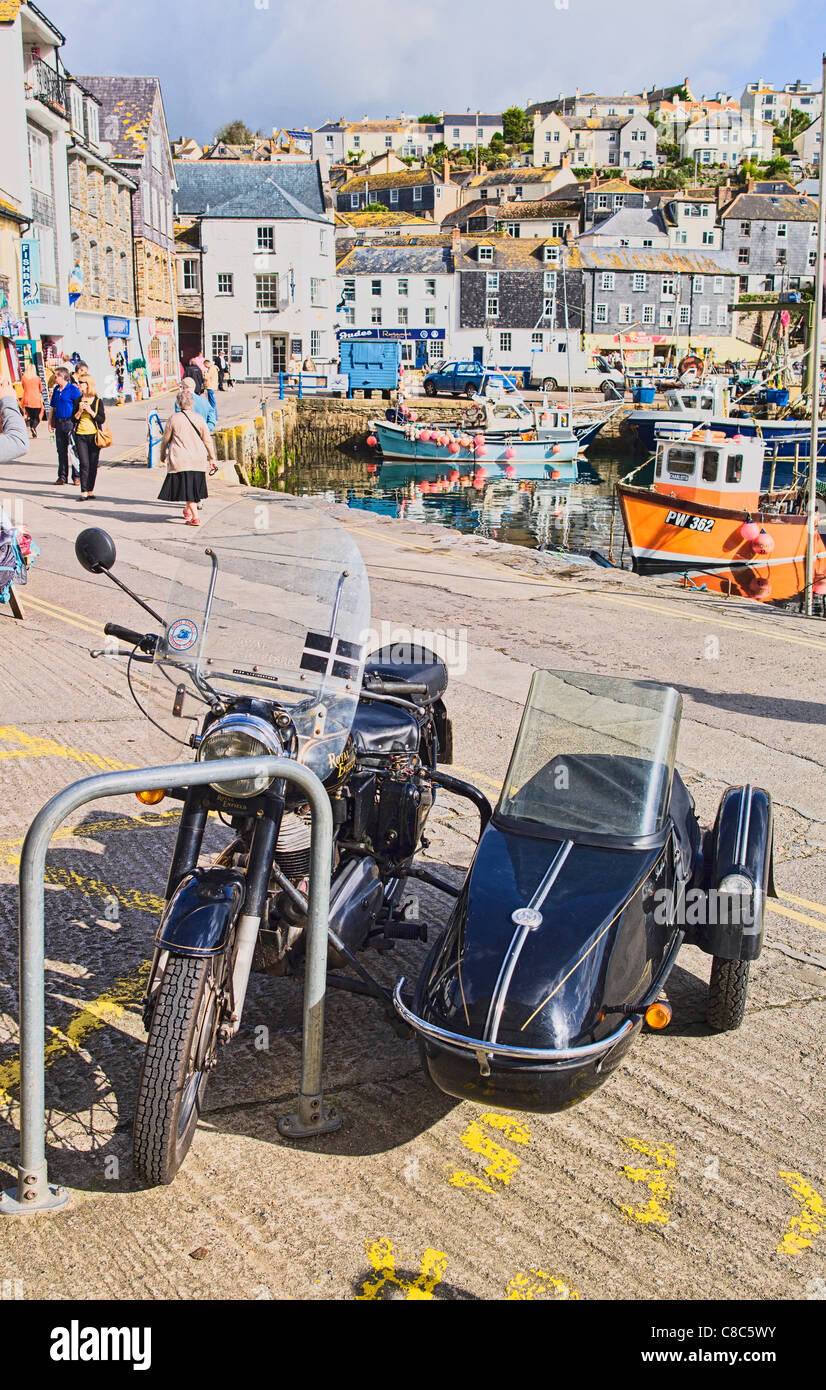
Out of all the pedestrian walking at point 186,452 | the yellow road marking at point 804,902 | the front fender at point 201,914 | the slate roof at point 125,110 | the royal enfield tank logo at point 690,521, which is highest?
the slate roof at point 125,110

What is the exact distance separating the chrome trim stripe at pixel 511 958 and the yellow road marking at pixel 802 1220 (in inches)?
39.6

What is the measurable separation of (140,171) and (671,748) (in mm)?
49624

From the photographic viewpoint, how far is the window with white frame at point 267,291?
63.2 meters

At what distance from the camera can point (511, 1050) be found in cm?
334

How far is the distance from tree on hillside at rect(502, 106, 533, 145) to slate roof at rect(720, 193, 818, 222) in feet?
243

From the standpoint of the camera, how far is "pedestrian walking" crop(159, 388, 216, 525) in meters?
14.2

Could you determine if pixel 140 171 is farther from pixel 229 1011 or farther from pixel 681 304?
pixel 229 1011

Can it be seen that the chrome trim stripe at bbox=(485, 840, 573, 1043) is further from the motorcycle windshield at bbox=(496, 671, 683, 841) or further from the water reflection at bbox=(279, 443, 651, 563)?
the water reflection at bbox=(279, 443, 651, 563)

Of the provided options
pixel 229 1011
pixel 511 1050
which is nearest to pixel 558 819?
pixel 511 1050

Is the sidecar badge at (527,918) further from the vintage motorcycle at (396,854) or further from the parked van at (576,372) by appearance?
the parked van at (576,372)

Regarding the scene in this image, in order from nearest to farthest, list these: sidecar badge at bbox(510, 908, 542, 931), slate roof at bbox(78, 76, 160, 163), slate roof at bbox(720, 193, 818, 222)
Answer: sidecar badge at bbox(510, 908, 542, 931) < slate roof at bbox(78, 76, 160, 163) < slate roof at bbox(720, 193, 818, 222)

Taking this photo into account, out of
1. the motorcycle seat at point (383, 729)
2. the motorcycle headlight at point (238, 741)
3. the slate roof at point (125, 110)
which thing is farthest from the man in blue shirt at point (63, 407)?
the slate roof at point (125, 110)

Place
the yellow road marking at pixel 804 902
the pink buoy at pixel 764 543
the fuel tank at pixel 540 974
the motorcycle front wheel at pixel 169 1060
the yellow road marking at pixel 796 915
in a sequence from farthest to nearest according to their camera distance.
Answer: the pink buoy at pixel 764 543 < the yellow road marking at pixel 804 902 < the yellow road marking at pixel 796 915 < the fuel tank at pixel 540 974 < the motorcycle front wheel at pixel 169 1060

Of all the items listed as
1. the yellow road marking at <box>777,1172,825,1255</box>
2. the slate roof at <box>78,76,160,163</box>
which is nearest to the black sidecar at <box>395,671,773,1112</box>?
the yellow road marking at <box>777,1172,825,1255</box>
